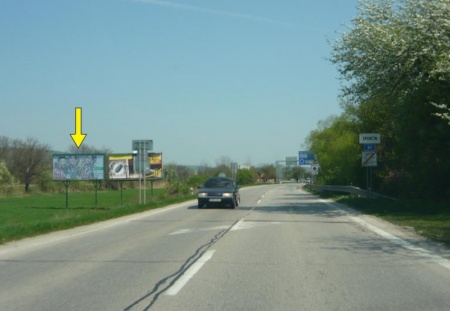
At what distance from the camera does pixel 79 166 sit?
37844 millimetres

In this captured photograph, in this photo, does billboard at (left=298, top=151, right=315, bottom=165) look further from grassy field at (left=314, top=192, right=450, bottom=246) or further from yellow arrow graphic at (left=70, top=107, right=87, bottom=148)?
yellow arrow graphic at (left=70, top=107, right=87, bottom=148)

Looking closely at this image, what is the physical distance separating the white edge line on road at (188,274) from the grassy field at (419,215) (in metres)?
5.74

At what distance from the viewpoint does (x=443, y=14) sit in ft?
62.0

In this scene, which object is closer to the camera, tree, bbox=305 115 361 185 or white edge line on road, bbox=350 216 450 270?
white edge line on road, bbox=350 216 450 270

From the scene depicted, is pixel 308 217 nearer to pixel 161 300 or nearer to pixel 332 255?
pixel 332 255

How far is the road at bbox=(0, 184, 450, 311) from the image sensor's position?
7.38 metres

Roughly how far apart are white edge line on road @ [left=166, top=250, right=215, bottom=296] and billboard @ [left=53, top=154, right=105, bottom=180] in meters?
26.6

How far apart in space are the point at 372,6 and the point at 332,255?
13.8 m

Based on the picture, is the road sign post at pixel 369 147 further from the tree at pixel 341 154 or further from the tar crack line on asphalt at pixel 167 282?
the tar crack line on asphalt at pixel 167 282

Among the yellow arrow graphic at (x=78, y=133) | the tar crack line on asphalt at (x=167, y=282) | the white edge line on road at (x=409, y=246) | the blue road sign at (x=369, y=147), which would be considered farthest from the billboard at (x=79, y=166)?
the tar crack line on asphalt at (x=167, y=282)

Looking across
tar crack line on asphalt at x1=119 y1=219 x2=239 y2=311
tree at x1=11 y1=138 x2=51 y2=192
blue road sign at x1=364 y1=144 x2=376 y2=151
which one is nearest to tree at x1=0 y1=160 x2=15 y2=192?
tree at x1=11 y1=138 x2=51 y2=192

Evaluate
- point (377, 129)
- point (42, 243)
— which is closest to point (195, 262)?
point (42, 243)

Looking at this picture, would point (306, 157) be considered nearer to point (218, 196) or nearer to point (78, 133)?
point (218, 196)

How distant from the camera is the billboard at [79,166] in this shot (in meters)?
37.4
